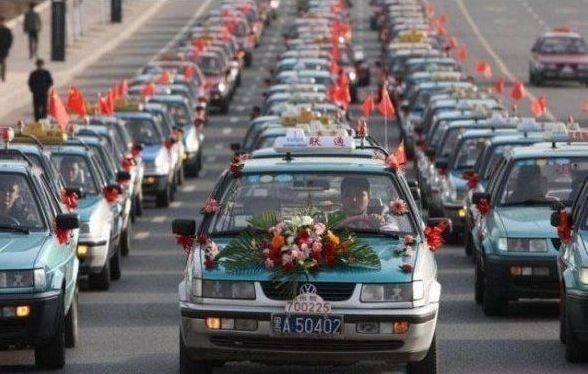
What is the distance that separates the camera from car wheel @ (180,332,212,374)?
589 inches

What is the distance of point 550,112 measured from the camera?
52.8 meters

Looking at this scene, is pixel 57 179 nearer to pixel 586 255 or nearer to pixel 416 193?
pixel 416 193

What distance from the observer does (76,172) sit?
24641 millimetres

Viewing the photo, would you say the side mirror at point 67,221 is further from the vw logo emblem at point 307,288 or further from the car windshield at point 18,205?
the vw logo emblem at point 307,288

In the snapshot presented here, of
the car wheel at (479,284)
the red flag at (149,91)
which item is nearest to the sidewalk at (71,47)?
the red flag at (149,91)

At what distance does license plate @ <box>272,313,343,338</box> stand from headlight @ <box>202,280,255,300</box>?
0.24 meters

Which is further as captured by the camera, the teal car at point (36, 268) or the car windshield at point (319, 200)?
the car windshield at point (319, 200)

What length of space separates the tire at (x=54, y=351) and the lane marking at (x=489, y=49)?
35064 mm

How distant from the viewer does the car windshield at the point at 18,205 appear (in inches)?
663

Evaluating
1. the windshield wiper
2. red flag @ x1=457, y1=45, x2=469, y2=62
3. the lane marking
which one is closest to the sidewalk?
red flag @ x1=457, y1=45, x2=469, y2=62

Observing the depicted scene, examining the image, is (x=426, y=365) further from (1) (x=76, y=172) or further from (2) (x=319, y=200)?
(1) (x=76, y=172)

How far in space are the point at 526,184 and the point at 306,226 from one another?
20.0 feet

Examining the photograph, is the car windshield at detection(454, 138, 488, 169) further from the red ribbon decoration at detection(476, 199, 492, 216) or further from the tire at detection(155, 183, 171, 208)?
the red ribbon decoration at detection(476, 199, 492, 216)

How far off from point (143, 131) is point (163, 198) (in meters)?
1.64
